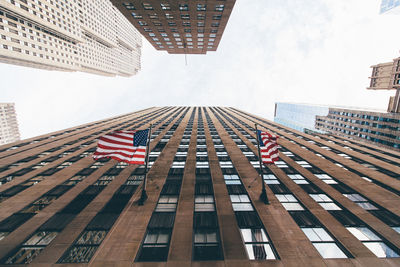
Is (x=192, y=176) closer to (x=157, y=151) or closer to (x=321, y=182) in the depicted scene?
(x=157, y=151)

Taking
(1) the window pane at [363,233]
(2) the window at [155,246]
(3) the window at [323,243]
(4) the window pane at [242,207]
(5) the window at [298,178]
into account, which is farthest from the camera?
(5) the window at [298,178]

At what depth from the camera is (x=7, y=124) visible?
481 ft

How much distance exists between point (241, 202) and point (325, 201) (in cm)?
857

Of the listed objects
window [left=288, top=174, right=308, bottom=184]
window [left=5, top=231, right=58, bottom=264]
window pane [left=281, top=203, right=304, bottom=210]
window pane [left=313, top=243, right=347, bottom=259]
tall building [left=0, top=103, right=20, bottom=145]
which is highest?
window [left=288, top=174, right=308, bottom=184]

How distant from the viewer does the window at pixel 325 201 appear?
1556cm

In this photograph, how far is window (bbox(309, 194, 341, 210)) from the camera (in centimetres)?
1556

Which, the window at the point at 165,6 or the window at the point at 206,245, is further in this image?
the window at the point at 165,6

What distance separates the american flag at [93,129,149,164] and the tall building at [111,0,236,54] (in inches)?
1314

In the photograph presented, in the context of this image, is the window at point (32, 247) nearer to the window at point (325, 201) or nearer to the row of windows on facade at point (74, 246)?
the row of windows on facade at point (74, 246)

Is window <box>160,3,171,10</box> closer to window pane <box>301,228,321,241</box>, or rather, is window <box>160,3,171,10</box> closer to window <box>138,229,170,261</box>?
window <box>138,229,170,261</box>

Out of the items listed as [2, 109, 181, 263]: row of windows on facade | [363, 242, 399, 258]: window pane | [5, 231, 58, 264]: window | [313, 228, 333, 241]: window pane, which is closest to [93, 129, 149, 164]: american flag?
[2, 109, 181, 263]: row of windows on facade

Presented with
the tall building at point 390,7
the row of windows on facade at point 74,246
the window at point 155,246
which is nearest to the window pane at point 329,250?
the window at point 155,246

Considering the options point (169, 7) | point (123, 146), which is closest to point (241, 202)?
point (123, 146)

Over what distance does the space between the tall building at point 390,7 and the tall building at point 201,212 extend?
3544 inches
